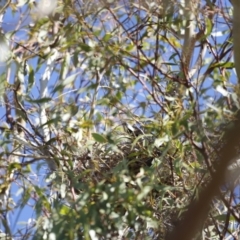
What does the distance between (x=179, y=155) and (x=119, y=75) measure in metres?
0.39

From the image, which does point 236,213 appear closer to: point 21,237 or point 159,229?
point 159,229

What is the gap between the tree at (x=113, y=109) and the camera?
2424mm

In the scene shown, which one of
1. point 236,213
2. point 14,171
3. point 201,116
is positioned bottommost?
point 236,213

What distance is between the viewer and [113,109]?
A: 8.89ft

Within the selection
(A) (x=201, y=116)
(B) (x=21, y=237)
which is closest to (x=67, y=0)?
(A) (x=201, y=116)

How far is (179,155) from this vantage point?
274cm

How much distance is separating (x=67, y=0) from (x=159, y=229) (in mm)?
902

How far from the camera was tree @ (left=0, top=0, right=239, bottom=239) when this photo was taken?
2424 mm

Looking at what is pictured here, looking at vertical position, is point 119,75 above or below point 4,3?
below

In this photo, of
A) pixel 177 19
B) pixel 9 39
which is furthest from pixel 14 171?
pixel 177 19

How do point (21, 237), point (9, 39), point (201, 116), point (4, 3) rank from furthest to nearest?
point (4, 3), point (9, 39), point (21, 237), point (201, 116)

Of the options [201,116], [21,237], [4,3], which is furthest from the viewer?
[4,3]

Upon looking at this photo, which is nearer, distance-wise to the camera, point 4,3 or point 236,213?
point 236,213

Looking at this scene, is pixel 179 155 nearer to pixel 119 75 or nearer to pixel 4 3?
pixel 119 75
